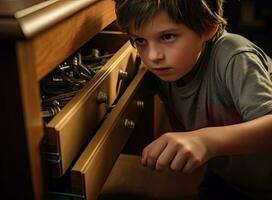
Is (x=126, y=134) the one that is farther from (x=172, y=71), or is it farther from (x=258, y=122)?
(x=258, y=122)

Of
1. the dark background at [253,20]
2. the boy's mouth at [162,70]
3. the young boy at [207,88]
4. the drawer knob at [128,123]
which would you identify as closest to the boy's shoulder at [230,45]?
the young boy at [207,88]

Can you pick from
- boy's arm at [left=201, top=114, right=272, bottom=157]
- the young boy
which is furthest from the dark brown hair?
boy's arm at [left=201, top=114, right=272, bottom=157]

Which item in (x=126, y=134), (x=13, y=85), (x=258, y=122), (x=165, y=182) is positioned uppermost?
(x=13, y=85)

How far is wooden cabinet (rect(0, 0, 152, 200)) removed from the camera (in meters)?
0.49

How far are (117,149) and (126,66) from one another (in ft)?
0.68

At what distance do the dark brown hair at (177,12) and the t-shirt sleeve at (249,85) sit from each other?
0.09 m

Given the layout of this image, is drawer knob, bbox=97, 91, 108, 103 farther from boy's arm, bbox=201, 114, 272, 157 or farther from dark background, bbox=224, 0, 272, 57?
dark background, bbox=224, 0, 272, 57

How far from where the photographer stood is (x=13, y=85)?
19.6 inches

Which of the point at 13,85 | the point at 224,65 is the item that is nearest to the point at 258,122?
the point at 224,65

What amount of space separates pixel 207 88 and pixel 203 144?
245 mm

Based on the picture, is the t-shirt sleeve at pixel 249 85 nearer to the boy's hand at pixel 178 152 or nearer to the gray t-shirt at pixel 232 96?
the gray t-shirt at pixel 232 96

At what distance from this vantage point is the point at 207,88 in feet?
2.67

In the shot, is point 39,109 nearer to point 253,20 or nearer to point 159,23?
point 159,23

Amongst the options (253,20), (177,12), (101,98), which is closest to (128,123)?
(101,98)
